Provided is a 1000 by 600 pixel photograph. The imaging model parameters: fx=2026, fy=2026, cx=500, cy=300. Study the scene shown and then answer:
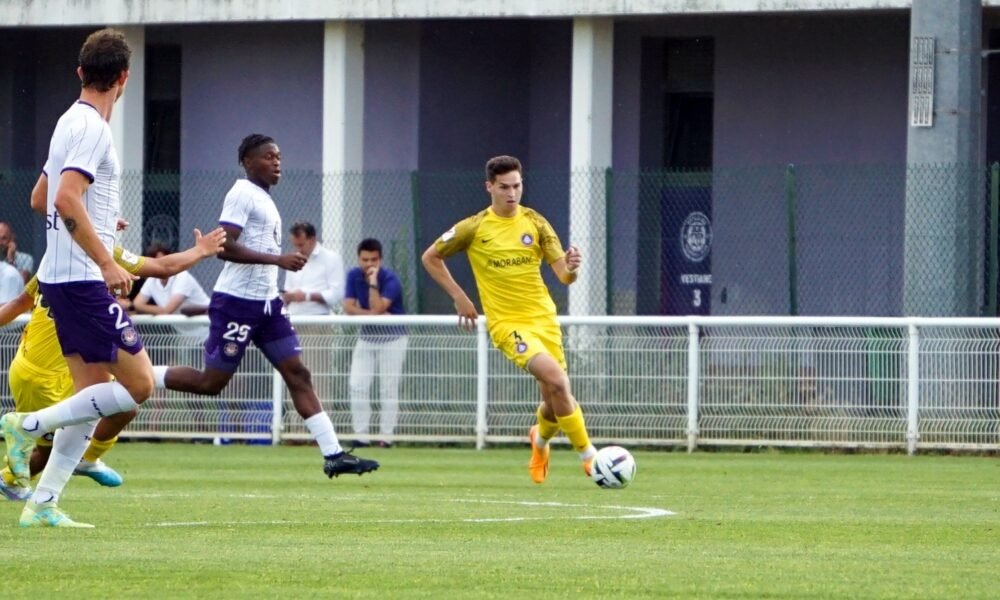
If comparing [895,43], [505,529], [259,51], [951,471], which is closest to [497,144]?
[259,51]

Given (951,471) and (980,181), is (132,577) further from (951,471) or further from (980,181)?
(980,181)

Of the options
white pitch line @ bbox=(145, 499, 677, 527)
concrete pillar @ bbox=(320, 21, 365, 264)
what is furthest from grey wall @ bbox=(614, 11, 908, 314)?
white pitch line @ bbox=(145, 499, 677, 527)

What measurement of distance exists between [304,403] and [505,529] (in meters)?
3.31

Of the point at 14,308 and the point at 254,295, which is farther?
the point at 254,295

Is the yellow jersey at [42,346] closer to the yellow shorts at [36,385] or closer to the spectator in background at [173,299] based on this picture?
the yellow shorts at [36,385]

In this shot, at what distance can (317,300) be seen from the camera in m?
18.9

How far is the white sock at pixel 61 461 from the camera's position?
29.1ft

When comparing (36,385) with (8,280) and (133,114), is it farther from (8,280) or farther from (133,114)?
(133,114)

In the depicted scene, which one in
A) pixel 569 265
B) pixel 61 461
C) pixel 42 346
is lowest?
pixel 61 461

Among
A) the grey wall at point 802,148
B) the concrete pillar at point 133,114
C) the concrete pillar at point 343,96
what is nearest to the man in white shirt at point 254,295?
the grey wall at point 802,148

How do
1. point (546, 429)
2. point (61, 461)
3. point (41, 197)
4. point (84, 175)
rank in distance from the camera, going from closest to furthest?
point (84, 175), point (61, 461), point (41, 197), point (546, 429)

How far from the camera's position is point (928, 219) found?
58.6 feet

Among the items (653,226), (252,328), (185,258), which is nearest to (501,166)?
(252,328)

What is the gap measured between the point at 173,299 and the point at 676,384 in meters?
4.89
